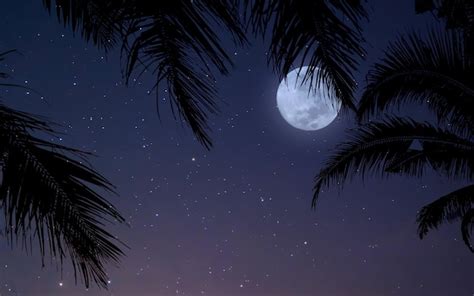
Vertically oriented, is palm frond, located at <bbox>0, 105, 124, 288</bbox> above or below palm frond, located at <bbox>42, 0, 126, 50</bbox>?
below

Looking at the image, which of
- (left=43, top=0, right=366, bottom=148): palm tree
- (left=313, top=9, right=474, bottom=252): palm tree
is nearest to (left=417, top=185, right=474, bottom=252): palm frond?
(left=313, top=9, right=474, bottom=252): palm tree

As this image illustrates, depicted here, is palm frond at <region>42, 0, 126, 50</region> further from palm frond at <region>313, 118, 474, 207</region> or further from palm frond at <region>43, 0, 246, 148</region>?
palm frond at <region>313, 118, 474, 207</region>

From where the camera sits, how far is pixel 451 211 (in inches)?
261

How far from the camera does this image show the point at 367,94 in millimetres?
5578

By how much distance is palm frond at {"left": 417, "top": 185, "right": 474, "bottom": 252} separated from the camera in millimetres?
6168

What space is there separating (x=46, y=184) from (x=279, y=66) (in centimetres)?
125

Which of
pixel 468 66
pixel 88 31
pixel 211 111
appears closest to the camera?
pixel 211 111

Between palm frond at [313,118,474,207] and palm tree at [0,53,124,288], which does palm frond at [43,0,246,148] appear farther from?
palm frond at [313,118,474,207]

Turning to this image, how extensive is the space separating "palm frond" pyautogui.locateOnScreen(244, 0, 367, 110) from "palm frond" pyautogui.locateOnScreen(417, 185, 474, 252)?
4549mm

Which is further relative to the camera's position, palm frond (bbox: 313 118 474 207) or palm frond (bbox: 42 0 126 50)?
palm frond (bbox: 313 118 474 207)

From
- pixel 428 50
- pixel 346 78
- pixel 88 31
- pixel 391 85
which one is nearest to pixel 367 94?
pixel 391 85

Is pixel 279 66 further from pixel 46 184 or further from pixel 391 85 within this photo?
pixel 391 85

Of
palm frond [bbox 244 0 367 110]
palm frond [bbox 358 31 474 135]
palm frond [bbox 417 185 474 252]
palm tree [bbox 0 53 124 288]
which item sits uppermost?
palm frond [bbox 358 31 474 135]

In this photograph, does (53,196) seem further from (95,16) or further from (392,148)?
(392,148)
